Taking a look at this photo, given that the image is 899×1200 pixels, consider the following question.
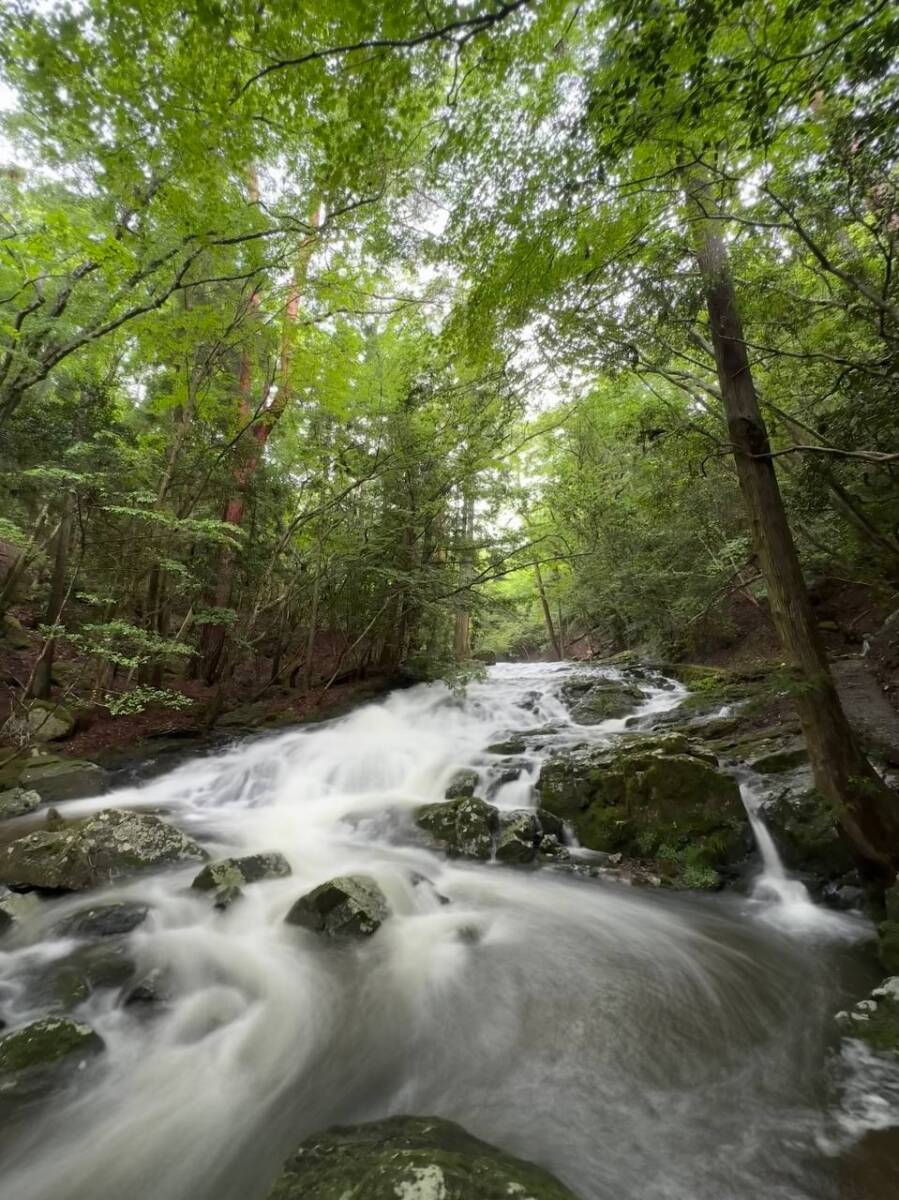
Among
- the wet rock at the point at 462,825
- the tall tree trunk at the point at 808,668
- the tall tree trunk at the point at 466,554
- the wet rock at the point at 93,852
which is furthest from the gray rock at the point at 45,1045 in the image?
the tall tree trunk at the point at 466,554

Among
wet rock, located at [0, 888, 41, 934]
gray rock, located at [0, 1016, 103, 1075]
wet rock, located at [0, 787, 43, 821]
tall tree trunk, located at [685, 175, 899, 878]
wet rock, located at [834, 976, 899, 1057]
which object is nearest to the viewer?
gray rock, located at [0, 1016, 103, 1075]

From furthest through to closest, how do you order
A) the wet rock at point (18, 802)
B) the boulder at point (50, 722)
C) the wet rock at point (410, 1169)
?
the boulder at point (50, 722) → the wet rock at point (18, 802) → the wet rock at point (410, 1169)

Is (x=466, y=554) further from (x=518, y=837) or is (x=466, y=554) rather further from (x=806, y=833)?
(x=806, y=833)

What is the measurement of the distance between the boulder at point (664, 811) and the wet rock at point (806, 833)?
359mm

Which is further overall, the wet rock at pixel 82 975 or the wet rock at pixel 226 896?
the wet rock at pixel 226 896

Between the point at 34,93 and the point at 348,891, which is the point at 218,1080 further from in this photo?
the point at 34,93

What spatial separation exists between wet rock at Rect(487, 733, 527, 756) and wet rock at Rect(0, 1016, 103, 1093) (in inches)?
274

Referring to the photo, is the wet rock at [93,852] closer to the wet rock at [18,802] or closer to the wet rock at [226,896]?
the wet rock at [226,896]

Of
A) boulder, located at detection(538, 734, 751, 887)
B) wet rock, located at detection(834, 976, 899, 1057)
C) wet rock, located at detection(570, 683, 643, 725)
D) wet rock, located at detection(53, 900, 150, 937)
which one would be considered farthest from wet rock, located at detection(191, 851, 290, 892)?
wet rock, located at detection(570, 683, 643, 725)

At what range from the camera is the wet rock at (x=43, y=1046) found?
10.4ft

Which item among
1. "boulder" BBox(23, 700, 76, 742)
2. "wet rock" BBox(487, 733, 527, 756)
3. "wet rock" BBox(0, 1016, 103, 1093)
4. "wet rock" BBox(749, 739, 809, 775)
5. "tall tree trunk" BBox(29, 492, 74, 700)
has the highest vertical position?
"tall tree trunk" BBox(29, 492, 74, 700)

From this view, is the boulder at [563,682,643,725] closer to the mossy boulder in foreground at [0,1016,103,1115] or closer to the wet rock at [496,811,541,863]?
the wet rock at [496,811,541,863]

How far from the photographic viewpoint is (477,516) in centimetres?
1220

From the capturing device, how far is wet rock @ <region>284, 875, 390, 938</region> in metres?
4.95
